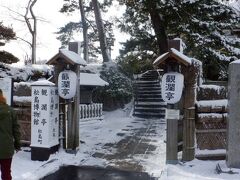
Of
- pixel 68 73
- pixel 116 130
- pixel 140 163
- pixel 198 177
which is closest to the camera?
pixel 198 177

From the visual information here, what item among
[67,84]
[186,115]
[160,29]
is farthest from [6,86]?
[160,29]

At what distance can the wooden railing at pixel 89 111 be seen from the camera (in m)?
16.0

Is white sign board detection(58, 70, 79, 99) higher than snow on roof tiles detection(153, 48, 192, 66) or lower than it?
lower

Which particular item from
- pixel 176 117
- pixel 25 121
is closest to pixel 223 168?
pixel 176 117

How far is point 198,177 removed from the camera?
6.80 m

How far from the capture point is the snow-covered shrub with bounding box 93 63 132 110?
21.0m

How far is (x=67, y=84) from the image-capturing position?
866 cm

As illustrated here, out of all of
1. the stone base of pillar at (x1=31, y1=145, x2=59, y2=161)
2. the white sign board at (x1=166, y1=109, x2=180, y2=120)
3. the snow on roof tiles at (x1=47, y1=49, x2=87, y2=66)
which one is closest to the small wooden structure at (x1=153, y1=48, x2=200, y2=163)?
the white sign board at (x1=166, y1=109, x2=180, y2=120)

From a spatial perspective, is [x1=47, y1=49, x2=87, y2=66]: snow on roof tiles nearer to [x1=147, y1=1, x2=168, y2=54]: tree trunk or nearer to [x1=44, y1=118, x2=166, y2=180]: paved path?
[x1=44, y1=118, x2=166, y2=180]: paved path

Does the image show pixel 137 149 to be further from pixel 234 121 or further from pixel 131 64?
pixel 131 64

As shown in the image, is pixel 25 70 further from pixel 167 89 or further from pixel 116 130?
pixel 167 89

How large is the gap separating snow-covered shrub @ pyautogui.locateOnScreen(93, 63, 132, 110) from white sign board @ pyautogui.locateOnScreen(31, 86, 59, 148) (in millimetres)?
12422

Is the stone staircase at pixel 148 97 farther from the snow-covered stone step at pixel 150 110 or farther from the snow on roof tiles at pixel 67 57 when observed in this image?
the snow on roof tiles at pixel 67 57

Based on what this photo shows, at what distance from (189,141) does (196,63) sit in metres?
2.03
